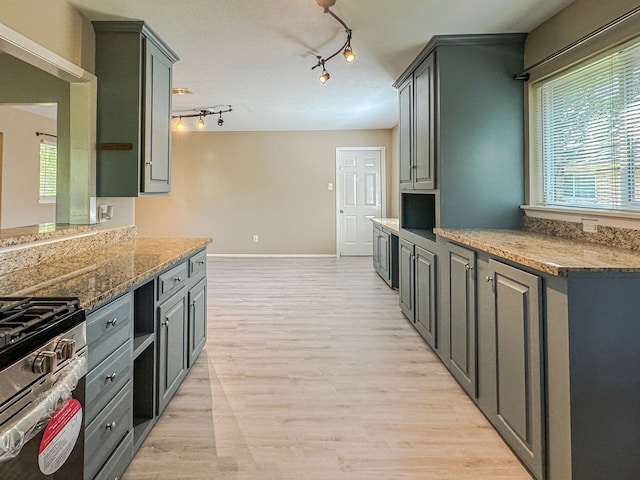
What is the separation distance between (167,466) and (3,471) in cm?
98

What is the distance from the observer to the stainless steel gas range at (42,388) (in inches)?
30.8

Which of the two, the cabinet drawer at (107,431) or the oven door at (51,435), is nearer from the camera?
the oven door at (51,435)

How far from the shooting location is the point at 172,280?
1989 millimetres

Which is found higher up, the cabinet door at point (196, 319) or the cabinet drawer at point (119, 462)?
the cabinet door at point (196, 319)

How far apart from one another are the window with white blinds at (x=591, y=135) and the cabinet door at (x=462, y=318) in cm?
81

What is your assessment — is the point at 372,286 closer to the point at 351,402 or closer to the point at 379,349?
the point at 379,349

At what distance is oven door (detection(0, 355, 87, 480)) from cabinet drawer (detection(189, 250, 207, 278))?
50.3 inches

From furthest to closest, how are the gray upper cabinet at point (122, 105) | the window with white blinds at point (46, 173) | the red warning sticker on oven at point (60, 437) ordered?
the window with white blinds at point (46, 173) < the gray upper cabinet at point (122, 105) < the red warning sticker on oven at point (60, 437)

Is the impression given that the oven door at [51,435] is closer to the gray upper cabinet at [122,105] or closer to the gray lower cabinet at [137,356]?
the gray lower cabinet at [137,356]

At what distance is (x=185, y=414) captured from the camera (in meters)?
1.99

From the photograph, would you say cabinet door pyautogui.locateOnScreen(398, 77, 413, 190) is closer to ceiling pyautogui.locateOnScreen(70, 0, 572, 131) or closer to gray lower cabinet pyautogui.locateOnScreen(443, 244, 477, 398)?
ceiling pyautogui.locateOnScreen(70, 0, 572, 131)

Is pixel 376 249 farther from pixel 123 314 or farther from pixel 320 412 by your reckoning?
pixel 123 314

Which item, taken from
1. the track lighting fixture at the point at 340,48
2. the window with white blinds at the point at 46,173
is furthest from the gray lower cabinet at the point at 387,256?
the window with white blinds at the point at 46,173

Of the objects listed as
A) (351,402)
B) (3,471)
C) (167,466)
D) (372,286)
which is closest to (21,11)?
(3,471)
